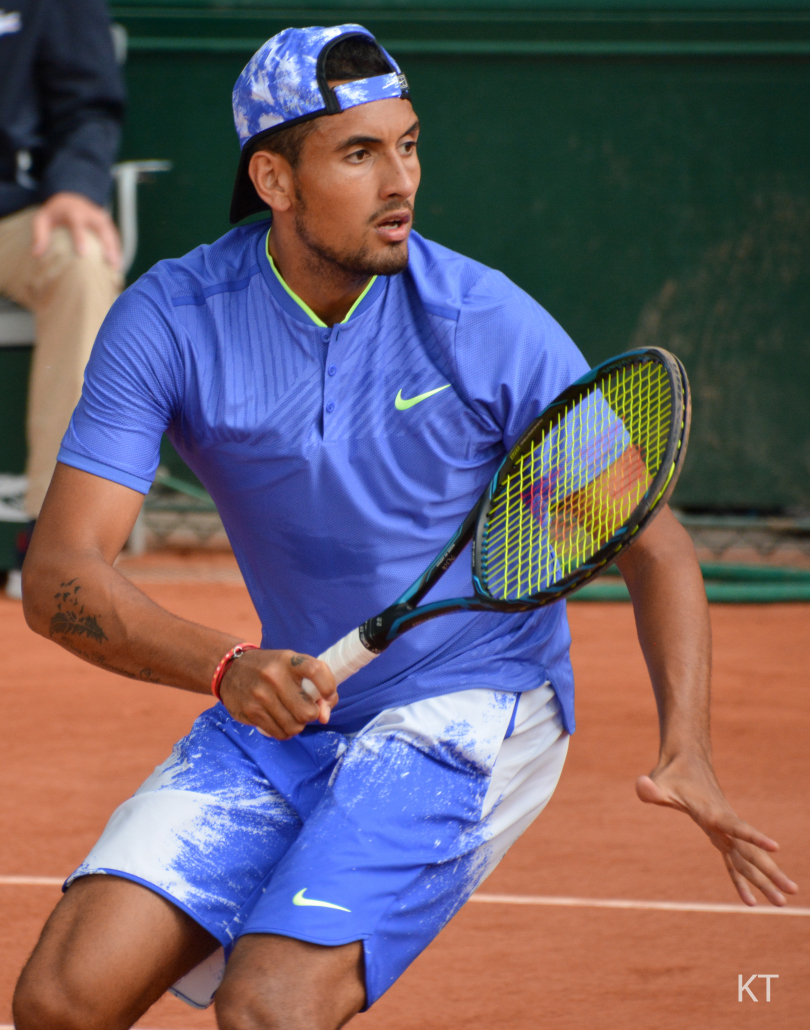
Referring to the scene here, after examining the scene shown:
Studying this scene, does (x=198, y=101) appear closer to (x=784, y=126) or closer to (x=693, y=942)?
(x=784, y=126)

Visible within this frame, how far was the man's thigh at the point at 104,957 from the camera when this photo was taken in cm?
166

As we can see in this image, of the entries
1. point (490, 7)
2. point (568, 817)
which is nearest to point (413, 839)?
point (568, 817)

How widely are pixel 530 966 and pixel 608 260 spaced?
4.55 metres

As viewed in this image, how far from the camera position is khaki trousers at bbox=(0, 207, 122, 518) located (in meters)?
4.83

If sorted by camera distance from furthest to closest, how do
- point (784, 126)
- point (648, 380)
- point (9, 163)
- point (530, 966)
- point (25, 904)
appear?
1. point (784, 126)
2. point (9, 163)
3. point (25, 904)
4. point (530, 966)
5. point (648, 380)

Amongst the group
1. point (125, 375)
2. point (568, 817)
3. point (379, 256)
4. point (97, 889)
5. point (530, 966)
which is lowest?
point (568, 817)

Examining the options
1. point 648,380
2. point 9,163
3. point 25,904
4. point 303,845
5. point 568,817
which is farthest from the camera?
point 9,163

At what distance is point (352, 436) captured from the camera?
2.00 meters

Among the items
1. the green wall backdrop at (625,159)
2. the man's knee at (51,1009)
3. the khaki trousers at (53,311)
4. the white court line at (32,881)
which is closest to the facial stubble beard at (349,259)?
the man's knee at (51,1009)

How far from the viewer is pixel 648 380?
1.92 meters

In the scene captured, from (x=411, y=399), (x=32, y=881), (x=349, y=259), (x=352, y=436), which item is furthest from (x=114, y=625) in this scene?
(x=32, y=881)

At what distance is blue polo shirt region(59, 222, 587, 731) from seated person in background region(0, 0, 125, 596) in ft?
9.57

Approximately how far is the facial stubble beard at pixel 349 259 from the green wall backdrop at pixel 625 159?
4422 millimetres

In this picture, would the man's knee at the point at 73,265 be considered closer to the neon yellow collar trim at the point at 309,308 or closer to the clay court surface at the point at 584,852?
the clay court surface at the point at 584,852
